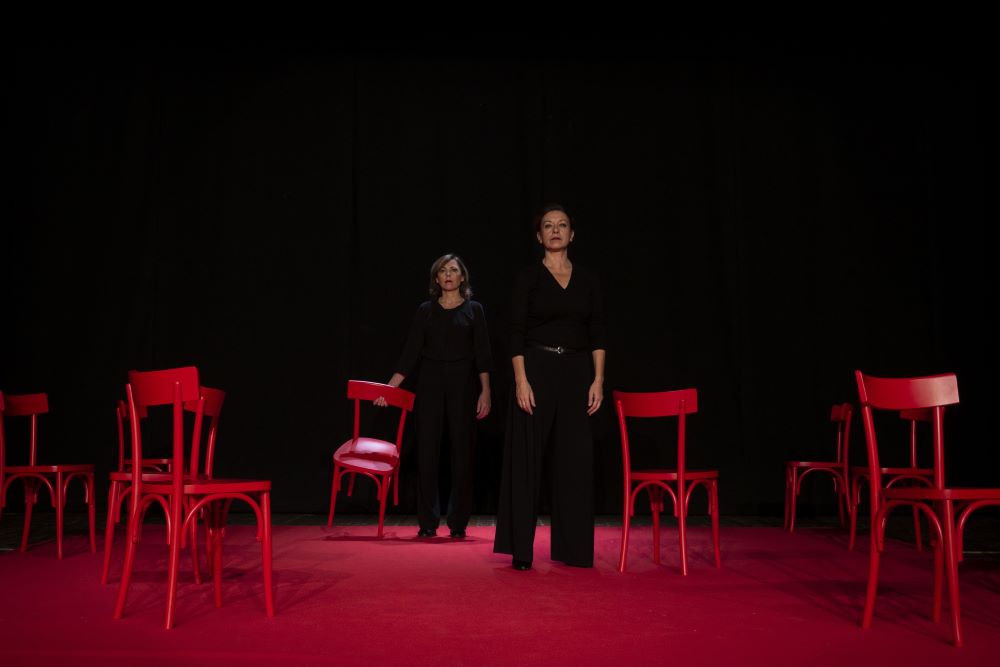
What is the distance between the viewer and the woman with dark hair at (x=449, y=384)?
482 cm

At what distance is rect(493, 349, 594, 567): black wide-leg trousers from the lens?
3.67 metres

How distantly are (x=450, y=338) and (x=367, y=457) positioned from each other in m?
0.83

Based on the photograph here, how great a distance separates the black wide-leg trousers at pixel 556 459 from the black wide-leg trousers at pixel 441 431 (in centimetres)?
105

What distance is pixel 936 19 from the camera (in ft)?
20.6

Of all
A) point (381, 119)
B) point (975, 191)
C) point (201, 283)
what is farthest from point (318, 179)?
point (975, 191)

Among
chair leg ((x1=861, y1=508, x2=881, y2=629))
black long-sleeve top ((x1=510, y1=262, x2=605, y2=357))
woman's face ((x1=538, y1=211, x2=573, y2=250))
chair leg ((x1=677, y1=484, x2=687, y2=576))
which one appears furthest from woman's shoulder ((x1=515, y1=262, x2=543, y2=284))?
chair leg ((x1=861, y1=508, x2=881, y2=629))

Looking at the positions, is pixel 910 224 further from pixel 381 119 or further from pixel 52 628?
pixel 52 628

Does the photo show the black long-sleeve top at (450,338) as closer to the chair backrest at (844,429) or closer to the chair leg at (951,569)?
the chair backrest at (844,429)

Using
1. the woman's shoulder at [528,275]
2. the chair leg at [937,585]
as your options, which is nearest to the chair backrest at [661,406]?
the woman's shoulder at [528,275]

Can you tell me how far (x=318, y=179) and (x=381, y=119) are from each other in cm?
62

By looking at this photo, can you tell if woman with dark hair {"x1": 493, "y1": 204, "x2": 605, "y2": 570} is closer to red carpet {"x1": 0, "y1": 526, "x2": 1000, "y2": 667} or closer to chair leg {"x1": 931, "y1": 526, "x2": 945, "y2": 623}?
red carpet {"x1": 0, "y1": 526, "x2": 1000, "y2": 667}

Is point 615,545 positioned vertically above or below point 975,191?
below

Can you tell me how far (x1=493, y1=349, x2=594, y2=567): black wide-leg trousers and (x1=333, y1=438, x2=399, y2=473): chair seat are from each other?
105cm

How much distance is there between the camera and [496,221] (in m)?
6.16
